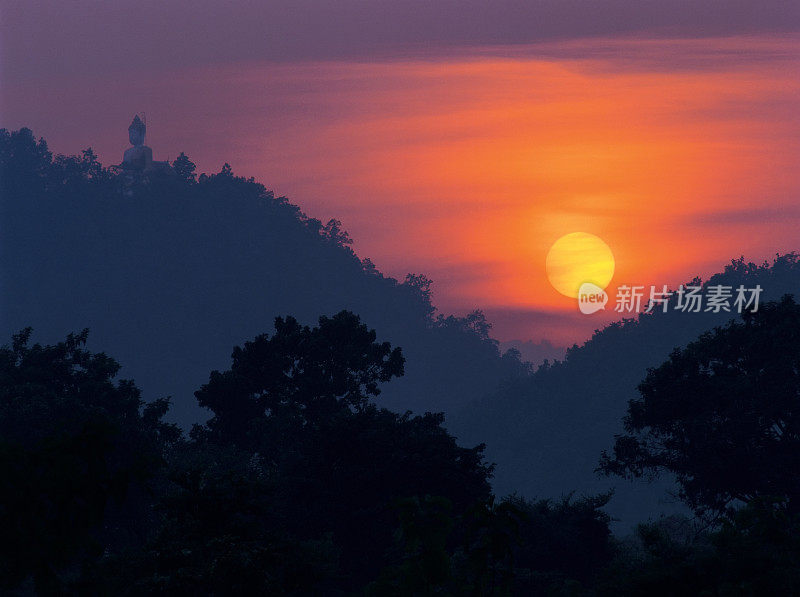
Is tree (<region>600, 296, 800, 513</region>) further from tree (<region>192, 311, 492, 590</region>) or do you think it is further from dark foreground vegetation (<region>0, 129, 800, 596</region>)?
tree (<region>192, 311, 492, 590</region>)

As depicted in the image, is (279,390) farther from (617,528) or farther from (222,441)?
(617,528)

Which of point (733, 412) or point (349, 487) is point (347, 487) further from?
point (733, 412)

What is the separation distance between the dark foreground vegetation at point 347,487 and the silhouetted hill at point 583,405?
8267 cm

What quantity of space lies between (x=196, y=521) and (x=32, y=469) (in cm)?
1185

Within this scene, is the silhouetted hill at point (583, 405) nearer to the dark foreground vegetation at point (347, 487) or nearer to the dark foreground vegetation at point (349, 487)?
the dark foreground vegetation at point (349, 487)

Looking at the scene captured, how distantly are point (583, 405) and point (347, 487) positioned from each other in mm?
123115

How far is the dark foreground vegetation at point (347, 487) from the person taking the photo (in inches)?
369

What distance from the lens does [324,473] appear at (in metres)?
42.6

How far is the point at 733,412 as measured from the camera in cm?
4706

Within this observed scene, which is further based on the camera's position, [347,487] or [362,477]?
[347,487]

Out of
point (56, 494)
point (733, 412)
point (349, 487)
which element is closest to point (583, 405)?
point (733, 412)

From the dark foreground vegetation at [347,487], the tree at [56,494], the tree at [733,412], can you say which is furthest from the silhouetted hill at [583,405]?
the tree at [56,494]

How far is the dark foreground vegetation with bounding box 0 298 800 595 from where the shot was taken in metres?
9.37

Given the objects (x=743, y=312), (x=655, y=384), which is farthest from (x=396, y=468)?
(x=743, y=312)
